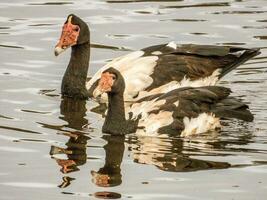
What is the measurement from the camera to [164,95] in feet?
49.2

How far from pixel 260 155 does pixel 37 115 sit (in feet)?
11.2

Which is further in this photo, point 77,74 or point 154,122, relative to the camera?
point 77,74

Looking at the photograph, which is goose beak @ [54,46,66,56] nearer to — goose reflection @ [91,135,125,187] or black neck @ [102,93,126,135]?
black neck @ [102,93,126,135]

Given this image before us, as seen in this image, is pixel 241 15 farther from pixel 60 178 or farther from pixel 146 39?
pixel 60 178

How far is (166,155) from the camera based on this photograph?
44.3ft

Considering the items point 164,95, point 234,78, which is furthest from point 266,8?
point 164,95

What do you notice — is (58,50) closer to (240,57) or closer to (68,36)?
(68,36)

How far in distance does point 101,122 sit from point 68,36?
2157mm

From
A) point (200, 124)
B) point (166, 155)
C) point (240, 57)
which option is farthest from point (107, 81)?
point (240, 57)

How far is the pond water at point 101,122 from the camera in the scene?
1229cm

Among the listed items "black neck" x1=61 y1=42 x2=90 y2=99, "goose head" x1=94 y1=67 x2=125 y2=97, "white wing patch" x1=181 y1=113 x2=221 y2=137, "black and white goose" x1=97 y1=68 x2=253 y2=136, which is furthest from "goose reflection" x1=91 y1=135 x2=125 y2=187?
"black neck" x1=61 y1=42 x2=90 y2=99

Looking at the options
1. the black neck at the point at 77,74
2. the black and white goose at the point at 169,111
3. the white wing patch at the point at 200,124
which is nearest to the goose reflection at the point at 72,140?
the black neck at the point at 77,74

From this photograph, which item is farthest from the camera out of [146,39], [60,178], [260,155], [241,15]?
[241,15]

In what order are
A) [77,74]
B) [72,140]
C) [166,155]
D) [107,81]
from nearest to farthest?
1. [166,155]
2. [72,140]
3. [107,81]
4. [77,74]
